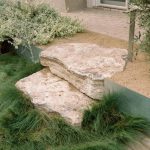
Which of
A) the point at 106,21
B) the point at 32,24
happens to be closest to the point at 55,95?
the point at 32,24

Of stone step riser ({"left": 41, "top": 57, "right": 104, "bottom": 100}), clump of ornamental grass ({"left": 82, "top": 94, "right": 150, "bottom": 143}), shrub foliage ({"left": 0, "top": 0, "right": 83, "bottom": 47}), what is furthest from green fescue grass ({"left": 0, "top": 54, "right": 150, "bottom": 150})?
shrub foliage ({"left": 0, "top": 0, "right": 83, "bottom": 47})

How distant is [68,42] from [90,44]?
0.51 meters

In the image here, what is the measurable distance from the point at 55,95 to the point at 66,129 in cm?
55

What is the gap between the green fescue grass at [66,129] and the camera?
3348 millimetres

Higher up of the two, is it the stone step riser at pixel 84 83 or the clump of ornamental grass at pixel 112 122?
the stone step riser at pixel 84 83

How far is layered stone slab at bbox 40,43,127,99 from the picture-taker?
3.84 meters

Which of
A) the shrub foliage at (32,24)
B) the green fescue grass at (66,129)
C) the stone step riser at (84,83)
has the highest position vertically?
the shrub foliage at (32,24)

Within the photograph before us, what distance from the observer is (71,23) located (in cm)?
568

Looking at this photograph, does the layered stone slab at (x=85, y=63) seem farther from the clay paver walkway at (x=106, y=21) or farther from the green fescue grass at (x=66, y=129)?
the clay paver walkway at (x=106, y=21)

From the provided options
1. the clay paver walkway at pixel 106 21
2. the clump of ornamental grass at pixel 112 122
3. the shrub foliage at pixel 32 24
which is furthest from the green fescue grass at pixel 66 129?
the clay paver walkway at pixel 106 21

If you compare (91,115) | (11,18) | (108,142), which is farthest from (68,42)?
(108,142)

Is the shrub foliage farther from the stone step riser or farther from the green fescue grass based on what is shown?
the green fescue grass

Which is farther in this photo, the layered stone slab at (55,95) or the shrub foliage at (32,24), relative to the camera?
the shrub foliage at (32,24)

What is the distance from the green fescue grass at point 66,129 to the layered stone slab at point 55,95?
9cm
